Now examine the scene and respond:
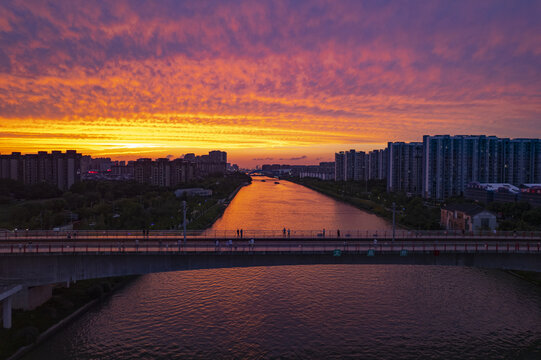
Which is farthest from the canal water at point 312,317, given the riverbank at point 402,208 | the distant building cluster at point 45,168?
the distant building cluster at point 45,168

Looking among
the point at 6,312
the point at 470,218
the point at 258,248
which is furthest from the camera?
the point at 470,218

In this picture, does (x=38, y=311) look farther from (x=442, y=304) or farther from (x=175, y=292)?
(x=442, y=304)

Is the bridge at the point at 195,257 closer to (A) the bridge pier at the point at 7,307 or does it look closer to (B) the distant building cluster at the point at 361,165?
(A) the bridge pier at the point at 7,307

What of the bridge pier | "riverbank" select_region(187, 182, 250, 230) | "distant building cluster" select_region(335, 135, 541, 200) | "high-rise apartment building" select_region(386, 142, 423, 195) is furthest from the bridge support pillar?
"high-rise apartment building" select_region(386, 142, 423, 195)

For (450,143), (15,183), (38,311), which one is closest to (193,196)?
(15,183)

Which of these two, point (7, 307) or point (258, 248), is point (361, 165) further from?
point (7, 307)

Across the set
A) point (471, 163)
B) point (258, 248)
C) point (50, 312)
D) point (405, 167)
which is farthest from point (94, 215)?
point (405, 167)
